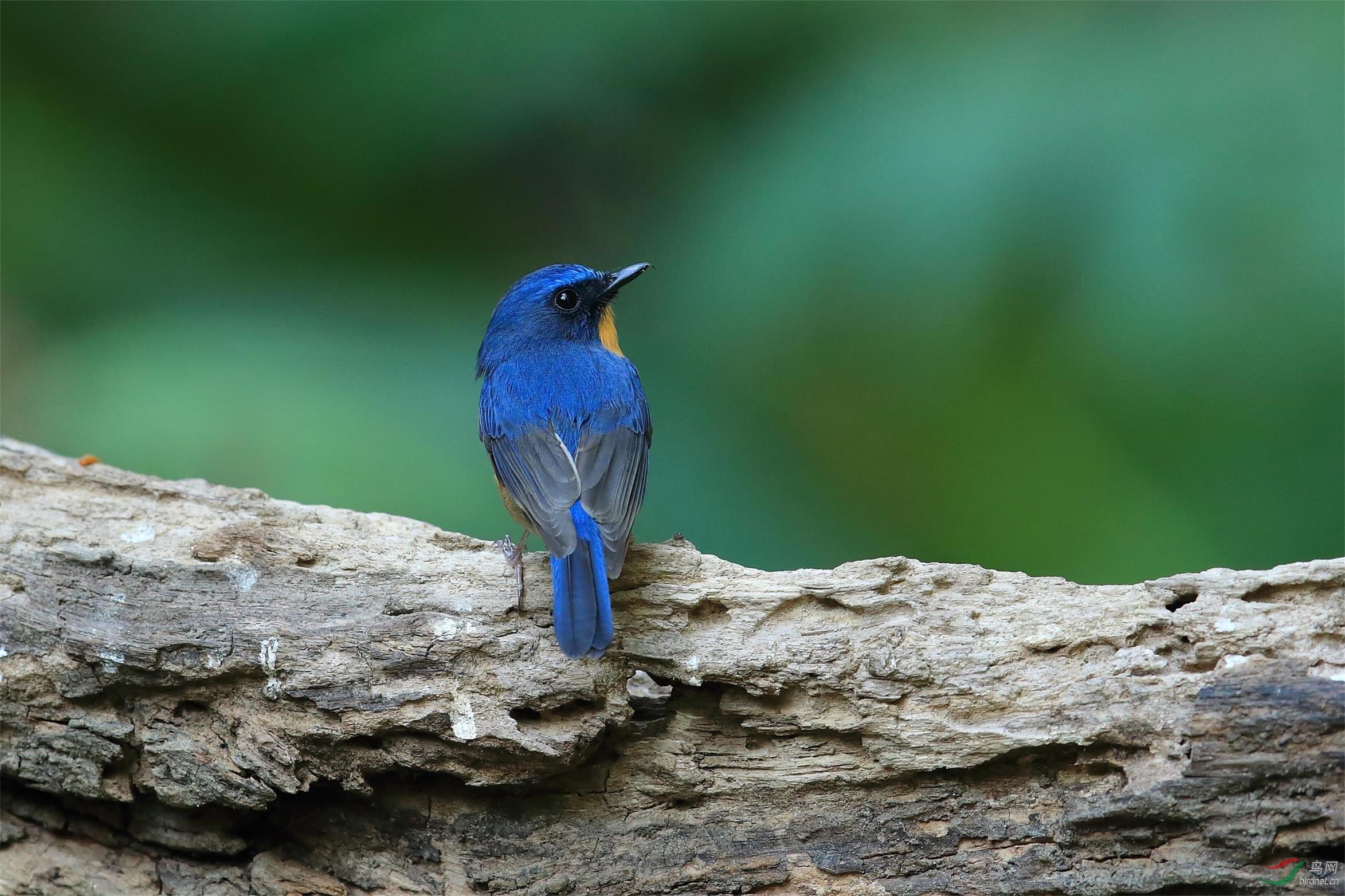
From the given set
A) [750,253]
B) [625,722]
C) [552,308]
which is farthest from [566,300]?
[625,722]

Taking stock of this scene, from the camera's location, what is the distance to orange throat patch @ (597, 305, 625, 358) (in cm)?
462

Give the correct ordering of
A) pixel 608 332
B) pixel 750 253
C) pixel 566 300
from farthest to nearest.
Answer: pixel 750 253
pixel 608 332
pixel 566 300

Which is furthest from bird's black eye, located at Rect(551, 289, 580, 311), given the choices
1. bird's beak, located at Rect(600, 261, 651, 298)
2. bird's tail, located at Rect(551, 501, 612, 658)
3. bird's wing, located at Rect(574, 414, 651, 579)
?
bird's tail, located at Rect(551, 501, 612, 658)

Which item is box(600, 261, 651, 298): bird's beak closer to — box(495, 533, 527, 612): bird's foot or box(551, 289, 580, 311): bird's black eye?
box(551, 289, 580, 311): bird's black eye

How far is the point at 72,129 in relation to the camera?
5852 mm

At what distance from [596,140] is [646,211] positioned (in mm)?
531

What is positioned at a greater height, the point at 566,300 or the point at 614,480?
the point at 566,300

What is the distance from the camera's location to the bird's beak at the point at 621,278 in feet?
14.8

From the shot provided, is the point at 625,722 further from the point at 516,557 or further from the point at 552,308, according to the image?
the point at 552,308

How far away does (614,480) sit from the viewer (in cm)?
358

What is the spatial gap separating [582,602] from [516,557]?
455 mm

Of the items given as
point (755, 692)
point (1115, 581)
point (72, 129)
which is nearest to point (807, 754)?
point (755, 692)

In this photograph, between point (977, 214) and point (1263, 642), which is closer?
point (1263, 642)

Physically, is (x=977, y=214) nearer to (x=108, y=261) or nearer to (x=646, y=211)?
(x=646, y=211)
